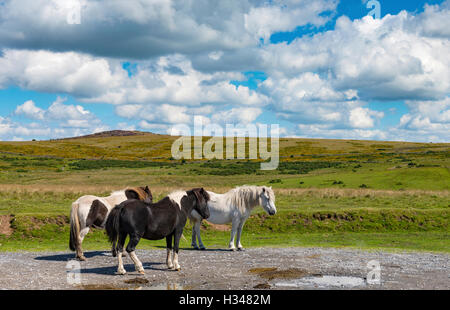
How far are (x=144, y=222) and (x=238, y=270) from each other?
362 cm

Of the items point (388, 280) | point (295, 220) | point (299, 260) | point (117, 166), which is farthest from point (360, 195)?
point (117, 166)

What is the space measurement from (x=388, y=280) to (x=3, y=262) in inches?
526

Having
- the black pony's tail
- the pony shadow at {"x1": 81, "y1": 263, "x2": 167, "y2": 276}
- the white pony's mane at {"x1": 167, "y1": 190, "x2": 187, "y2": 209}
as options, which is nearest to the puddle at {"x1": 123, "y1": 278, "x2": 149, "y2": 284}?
the pony shadow at {"x1": 81, "y1": 263, "x2": 167, "y2": 276}

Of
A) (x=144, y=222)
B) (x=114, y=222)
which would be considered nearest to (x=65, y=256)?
(x=114, y=222)

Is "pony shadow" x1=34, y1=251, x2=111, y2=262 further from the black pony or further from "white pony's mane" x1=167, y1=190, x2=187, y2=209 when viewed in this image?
"white pony's mane" x1=167, y1=190, x2=187, y2=209

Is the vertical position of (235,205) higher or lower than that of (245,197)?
lower

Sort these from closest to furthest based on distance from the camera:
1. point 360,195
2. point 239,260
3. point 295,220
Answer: point 239,260, point 295,220, point 360,195

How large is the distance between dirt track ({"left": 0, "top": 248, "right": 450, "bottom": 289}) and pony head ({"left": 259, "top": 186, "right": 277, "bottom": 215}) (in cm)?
186

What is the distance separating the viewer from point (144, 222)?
13.3 meters

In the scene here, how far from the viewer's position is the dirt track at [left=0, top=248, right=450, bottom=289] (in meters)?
12.0

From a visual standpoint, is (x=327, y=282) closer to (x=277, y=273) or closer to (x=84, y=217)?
(x=277, y=273)

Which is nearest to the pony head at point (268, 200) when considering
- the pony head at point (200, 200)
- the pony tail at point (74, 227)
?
the pony head at point (200, 200)
